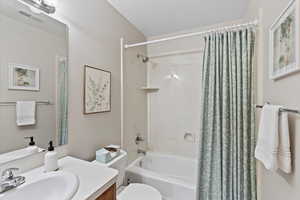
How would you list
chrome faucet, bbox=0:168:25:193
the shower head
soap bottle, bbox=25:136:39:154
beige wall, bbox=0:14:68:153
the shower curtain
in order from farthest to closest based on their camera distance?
the shower head → the shower curtain → soap bottle, bbox=25:136:39:154 → beige wall, bbox=0:14:68:153 → chrome faucet, bbox=0:168:25:193

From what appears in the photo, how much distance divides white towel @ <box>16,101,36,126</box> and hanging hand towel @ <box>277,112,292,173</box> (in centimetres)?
152

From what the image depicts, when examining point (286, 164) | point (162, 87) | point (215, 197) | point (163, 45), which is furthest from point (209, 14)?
point (215, 197)

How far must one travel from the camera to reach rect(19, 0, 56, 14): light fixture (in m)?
1.04

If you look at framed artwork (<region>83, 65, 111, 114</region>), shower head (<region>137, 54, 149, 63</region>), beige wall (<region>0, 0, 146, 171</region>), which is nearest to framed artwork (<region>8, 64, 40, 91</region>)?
beige wall (<region>0, 0, 146, 171</region>)

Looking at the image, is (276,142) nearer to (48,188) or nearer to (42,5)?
(48,188)

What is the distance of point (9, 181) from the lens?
0.79 meters

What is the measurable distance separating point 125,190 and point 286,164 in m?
1.36

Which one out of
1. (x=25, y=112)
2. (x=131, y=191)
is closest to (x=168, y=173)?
(x=131, y=191)

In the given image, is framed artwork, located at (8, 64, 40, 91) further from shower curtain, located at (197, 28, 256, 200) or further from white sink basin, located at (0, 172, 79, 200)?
shower curtain, located at (197, 28, 256, 200)

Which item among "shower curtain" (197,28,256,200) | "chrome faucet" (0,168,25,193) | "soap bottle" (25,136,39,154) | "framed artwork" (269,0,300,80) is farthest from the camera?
"shower curtain" (197,28,256,200)

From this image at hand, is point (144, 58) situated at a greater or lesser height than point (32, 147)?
greater

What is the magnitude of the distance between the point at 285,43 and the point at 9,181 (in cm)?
164

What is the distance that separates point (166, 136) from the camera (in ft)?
8.44

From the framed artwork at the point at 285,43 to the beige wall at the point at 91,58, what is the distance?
151cm
